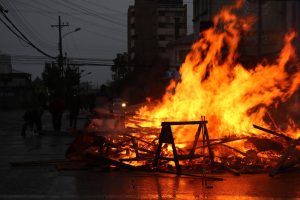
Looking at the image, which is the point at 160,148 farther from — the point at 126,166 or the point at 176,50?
the point at 176,50

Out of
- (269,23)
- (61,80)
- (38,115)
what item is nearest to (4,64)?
(61,80)

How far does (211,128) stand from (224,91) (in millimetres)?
952

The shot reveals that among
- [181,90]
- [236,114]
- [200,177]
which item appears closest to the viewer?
[200,177]

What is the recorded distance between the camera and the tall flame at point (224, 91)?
12.3 metres

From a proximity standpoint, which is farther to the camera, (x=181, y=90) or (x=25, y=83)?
(x=25, y=83)

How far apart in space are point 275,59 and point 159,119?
3.31m

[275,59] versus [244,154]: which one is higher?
[275,59]

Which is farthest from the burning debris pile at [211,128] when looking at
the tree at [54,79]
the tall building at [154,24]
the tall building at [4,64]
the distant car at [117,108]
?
the tall building at [4,64]

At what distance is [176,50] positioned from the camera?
66625 millimetres

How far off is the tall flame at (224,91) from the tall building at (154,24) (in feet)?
298

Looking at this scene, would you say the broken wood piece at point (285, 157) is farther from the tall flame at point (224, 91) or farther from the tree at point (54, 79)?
the tree at point (54, 79)

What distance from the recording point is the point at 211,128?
12430mm

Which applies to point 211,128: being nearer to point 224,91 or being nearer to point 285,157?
point 224,91

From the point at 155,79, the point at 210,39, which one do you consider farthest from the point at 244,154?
the point at 155,79
